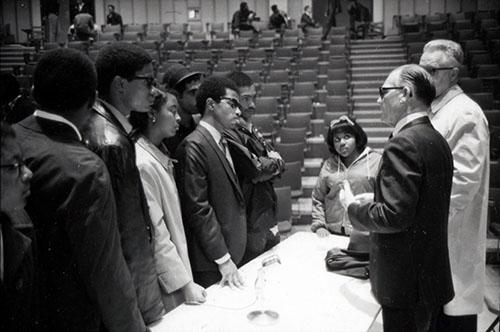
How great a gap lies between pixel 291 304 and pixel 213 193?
670 millimetres

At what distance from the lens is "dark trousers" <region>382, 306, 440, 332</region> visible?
5.36 ft

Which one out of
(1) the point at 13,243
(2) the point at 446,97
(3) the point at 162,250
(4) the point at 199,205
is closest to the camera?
(1) the point at 13,243

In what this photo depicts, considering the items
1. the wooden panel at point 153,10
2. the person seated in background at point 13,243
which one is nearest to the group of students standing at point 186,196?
the person seated in background at point 13,243

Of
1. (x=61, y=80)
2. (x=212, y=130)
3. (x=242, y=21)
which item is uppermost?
(x=242, y=21)

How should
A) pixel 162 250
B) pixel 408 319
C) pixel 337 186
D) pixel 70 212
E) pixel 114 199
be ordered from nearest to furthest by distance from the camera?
pixel 70 212 < pixel 114 199 < pixel 408 319 < pixel 162 250 < pixel 337 186

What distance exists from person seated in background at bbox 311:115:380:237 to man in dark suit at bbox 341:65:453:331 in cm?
104

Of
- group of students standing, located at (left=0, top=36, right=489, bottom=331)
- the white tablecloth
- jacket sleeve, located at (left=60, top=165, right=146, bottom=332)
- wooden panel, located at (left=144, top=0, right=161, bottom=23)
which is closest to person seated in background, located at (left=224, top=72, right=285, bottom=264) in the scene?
group of students standing, located at (left=0, top=36, right=489, bottom=331)

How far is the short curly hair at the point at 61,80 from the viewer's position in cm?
128

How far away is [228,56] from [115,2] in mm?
8053

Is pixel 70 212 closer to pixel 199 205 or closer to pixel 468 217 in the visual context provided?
pixel 199 205

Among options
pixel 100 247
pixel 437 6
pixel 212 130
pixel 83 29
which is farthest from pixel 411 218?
pixel 437 6

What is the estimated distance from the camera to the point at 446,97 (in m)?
2.30

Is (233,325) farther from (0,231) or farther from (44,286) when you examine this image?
(0,231)

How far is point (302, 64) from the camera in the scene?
9164 mm
